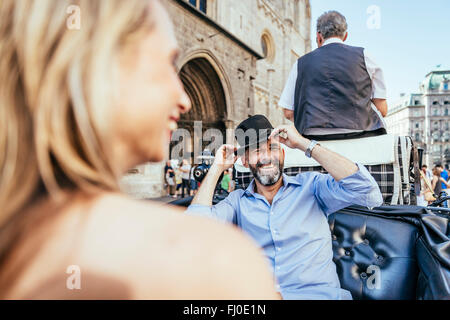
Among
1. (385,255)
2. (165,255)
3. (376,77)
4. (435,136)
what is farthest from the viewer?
(435,136)

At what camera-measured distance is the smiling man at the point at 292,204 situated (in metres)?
1.45

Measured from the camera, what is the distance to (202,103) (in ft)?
37.3

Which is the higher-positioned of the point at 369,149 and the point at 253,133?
the point at 253,133

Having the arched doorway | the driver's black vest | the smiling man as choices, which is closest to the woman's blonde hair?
the smiling man

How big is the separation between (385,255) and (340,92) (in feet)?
3.98

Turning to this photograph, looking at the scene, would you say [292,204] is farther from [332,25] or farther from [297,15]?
[297,15]

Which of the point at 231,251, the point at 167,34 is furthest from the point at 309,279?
the point at 167,34

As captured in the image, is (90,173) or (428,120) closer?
(90,173)

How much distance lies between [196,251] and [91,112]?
0.77 ft

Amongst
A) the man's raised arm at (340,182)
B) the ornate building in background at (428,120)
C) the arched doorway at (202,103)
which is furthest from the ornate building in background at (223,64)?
the ornate building in background at (428,120)

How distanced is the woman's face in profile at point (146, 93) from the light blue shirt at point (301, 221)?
122 cm

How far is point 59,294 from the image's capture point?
0.34 metres

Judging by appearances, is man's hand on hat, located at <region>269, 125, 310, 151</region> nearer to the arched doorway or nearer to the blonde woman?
the blonde woman

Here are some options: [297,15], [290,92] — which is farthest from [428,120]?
[290,92]
